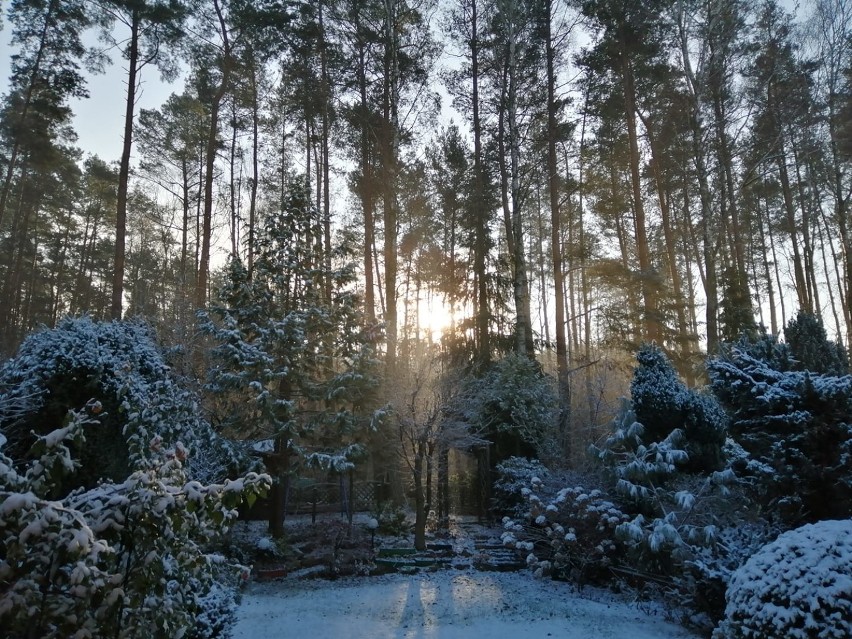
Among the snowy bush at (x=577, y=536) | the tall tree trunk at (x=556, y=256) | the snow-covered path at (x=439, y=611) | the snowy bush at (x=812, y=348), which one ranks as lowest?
the snow-covered path at (x=439, y=611)

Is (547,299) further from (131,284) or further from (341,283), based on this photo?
(131,284)

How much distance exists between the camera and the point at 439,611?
22.2 ft

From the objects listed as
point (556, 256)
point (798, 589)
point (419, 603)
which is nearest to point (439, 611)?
point (419, 603)

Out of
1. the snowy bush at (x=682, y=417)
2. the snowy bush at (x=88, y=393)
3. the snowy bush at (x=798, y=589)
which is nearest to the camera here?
the snowy bush at (x=798, y=589)

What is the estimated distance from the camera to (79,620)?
2213 mm

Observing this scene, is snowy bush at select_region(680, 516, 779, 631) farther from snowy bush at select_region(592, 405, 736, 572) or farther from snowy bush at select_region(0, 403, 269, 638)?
snowy bush at select_region(0, 403, 269, 638)

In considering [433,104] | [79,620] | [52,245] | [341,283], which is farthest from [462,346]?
[52,245]

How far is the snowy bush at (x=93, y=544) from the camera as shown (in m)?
2.07

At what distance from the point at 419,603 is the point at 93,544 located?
19.3ft

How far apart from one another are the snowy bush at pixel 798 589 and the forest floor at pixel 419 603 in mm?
2004

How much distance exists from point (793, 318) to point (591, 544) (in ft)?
14.6

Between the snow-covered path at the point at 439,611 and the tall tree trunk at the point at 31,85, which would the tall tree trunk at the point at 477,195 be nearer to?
the snow-covered path at the point at 439,611

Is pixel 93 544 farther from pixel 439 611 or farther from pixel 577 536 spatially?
pixel 577 536

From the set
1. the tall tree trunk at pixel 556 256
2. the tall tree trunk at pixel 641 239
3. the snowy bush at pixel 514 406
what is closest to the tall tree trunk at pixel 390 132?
the snowy bush at pixel 514 406
